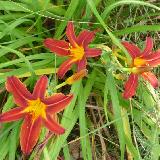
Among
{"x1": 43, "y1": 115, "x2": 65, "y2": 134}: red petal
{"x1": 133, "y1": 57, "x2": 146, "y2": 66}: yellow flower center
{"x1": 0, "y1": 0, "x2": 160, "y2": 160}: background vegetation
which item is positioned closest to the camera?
{"x1": 43, "y1": 115, "x2": 65, "y2": 134}: red petal

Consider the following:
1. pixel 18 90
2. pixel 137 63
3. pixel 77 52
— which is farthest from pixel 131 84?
pixel 18 90

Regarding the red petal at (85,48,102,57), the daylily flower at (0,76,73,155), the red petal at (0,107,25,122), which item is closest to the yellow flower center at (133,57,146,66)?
the red petal at (85,48,102,57)

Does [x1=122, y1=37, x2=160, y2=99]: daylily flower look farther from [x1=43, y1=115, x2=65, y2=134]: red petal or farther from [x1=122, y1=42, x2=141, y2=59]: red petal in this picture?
[x1=43, y1=115, x2=65, y2=134]: red petal

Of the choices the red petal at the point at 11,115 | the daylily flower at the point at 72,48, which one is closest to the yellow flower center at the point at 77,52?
the daylily flower at the point at 72,48

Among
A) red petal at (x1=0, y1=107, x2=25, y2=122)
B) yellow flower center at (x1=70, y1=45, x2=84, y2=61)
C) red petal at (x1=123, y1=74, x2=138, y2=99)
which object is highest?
yellow flower center at (x1=70, y1=45, x2=84, y2=61)

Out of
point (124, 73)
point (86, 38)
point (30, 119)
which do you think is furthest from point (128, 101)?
point (30, 119)

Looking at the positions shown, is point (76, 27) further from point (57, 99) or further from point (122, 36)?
point (57, 99)

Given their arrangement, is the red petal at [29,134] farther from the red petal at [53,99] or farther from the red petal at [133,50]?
the red petal at [133,50]
